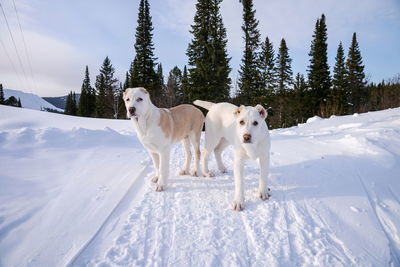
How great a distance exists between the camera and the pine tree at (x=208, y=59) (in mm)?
24453

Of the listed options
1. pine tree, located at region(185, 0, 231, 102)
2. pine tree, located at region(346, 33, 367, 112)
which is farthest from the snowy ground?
pine tree, located at region(346, 33, 367, 112)

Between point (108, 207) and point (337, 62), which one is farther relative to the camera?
point (337, 62)

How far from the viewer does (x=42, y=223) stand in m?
2.61

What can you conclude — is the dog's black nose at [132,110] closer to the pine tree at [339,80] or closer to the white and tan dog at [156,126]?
the white and tan dog at [156,126]

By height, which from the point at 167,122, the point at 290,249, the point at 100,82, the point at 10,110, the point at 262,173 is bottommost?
the point at 290,249

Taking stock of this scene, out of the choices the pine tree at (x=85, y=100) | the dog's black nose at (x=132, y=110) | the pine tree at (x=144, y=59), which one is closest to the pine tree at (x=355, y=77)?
the pine tree at (x=144, y=59)

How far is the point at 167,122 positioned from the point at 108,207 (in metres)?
1.80

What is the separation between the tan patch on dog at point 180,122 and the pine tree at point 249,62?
2631 cm

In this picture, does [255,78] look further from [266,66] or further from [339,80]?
[339,80]

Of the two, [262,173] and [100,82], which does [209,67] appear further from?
[100,82]

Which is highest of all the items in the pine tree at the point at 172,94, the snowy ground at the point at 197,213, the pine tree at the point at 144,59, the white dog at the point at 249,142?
the pine tree at the point at 144,59

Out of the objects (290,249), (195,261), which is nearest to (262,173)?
(290,249)

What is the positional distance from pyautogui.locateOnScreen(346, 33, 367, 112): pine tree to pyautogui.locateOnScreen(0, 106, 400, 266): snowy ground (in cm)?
3880

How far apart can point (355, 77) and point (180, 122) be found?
43.6 m
